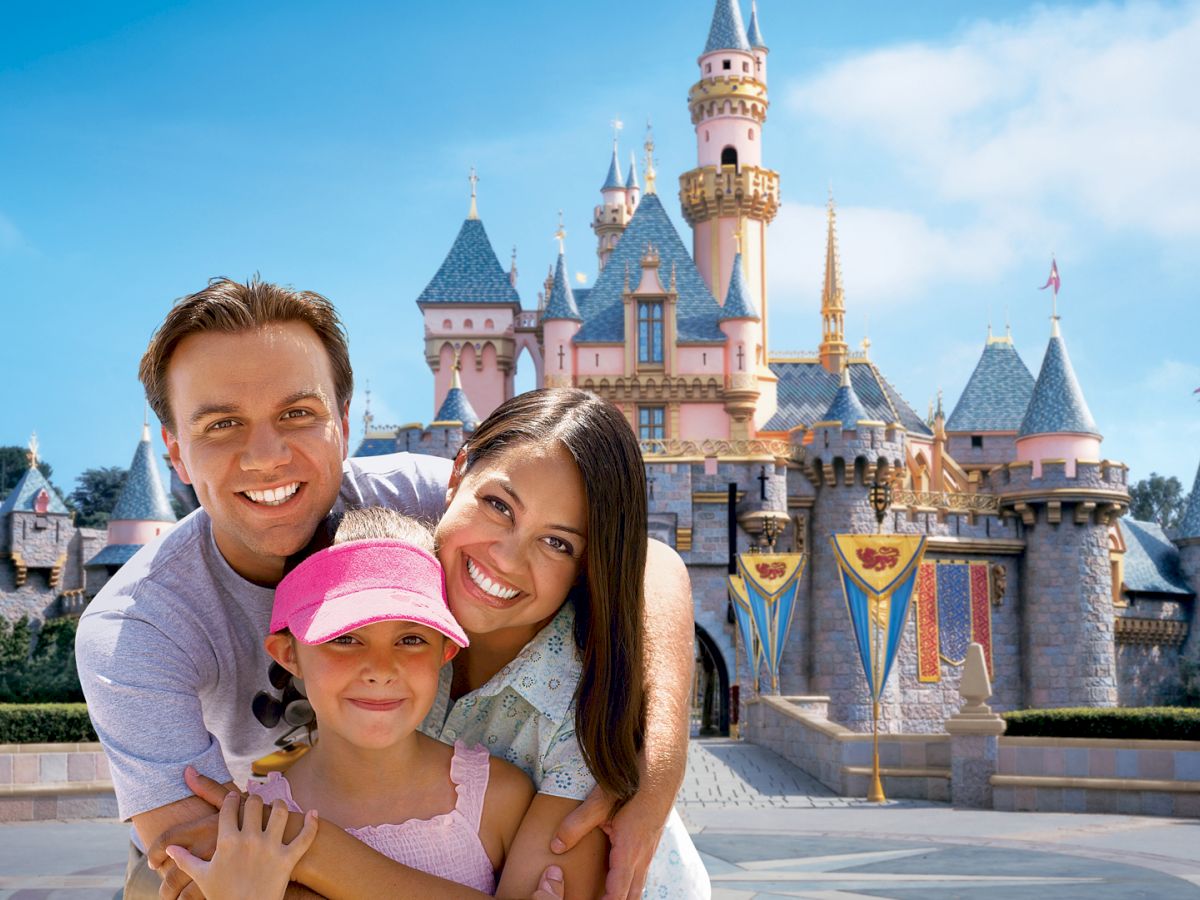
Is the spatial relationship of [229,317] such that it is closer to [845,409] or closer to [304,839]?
[304,839]

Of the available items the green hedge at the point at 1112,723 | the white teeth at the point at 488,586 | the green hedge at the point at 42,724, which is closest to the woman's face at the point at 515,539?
the white teeth at the point at 488,586

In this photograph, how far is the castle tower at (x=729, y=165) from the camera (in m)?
31.2

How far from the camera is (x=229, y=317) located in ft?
7.90

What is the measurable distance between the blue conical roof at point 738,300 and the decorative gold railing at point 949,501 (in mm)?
4492

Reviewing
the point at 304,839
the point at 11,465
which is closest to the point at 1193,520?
the point at 304,839

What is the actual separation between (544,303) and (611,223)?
11.2 meters

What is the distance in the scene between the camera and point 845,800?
41.9 ft

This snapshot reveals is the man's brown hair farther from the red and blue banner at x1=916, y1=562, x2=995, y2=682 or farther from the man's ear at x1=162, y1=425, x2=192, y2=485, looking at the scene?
the red and blue banner at x1=916, y1=562, x2=995, y2=682

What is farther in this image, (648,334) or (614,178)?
(614,178)

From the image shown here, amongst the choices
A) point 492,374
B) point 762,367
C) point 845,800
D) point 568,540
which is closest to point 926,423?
point 762,367

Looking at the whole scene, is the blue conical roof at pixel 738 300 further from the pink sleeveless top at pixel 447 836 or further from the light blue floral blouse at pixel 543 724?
the pink sleeveless top at pixel 447 836

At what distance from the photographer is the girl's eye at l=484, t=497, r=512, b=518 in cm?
243

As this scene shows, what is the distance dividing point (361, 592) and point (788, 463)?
988 inches

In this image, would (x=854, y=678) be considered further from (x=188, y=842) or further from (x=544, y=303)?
(x=188, y=842)
